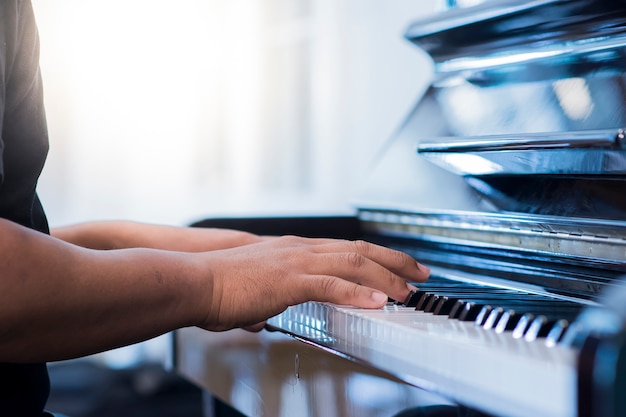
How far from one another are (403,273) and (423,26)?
513 millimetres

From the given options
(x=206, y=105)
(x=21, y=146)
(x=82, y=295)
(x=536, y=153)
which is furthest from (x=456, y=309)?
(x=206, y=105)

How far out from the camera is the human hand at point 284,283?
828mm

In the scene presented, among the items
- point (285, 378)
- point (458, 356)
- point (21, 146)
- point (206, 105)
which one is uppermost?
point (206, 105)

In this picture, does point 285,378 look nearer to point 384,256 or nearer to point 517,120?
point 384,256

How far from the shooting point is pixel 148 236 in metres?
1.19

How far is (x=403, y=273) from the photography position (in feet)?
2.98

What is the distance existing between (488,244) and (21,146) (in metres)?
0.61

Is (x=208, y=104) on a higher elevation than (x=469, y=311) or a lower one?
higher

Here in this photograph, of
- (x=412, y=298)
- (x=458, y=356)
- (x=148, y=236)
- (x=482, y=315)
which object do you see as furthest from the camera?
(x=148, y=236)

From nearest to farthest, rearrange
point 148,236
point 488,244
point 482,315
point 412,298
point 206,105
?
1. point 482,315
2. point 412,298
3. point 488,244
4. point 148,236
5. point 206,105

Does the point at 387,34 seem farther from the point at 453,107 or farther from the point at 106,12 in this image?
the point at 453,107

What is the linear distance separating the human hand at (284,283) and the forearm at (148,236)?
0.85 feet

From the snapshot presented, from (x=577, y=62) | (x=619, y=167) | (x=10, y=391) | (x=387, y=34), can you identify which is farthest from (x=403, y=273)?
(x=387, y=34)

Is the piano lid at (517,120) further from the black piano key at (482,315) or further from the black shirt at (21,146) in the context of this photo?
the black shirt at (21,146)
